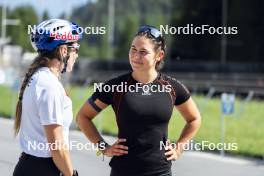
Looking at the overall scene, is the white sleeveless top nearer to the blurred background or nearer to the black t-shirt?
the black t-shirt

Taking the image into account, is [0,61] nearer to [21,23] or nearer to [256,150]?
[21,23]

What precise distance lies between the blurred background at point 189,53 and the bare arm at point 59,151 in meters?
12.2

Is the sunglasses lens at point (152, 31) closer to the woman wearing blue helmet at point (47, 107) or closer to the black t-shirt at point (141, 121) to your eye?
the black t-shirt at point (141, 121)

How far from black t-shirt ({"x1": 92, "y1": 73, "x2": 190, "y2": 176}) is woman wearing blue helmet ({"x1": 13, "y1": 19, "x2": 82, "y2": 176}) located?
0.51 m

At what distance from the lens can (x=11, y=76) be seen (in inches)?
980

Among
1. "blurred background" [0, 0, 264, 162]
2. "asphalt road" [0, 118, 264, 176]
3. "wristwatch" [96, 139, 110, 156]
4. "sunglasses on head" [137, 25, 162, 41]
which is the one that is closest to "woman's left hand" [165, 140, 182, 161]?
"wristwatch" [96, 139, 110, 156]

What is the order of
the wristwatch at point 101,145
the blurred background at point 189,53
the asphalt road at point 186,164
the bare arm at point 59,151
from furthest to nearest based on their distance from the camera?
the blurred background at point 189,53, the asphalt road at point 186,164, the wristwatch at point 101,145, the bare arm at point 59,151

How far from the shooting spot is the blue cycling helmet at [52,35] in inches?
119

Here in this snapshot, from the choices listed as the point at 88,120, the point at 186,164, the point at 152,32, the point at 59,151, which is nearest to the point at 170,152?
the point at 88,120

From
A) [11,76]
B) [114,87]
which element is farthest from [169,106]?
[11,76]

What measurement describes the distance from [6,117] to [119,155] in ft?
41.6

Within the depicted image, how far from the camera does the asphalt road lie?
8.10m

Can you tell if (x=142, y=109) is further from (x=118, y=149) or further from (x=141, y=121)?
(x=118, y=149)

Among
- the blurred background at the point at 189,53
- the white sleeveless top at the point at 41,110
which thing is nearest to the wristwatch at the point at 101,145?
the white sleeveless top at the point at 41,110
